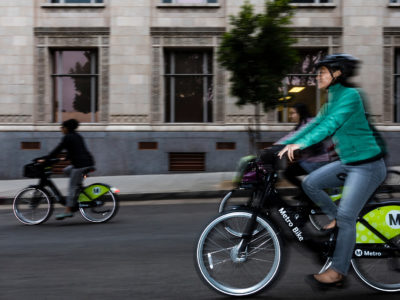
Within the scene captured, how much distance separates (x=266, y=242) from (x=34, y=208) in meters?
5.31

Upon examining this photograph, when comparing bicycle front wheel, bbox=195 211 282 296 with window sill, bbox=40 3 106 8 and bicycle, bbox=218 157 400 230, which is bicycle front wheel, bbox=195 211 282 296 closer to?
bicycle, bbox=218 157 400 230

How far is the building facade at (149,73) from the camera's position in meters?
15.8

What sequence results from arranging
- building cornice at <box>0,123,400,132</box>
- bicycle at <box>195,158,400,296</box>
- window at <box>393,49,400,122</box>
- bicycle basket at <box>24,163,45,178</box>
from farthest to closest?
window at <box>393,49,400,122</box>
building cornice at <box>0,123,400,132</box>
bicycle basket at <box>24,163,45,178</box>
bicycle at <box>195,158,400,296</box>

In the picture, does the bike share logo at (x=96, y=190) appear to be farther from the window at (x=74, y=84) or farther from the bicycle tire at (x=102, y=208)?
the window at (x=74, y=84)

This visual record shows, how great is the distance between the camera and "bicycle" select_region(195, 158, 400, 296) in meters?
3.72

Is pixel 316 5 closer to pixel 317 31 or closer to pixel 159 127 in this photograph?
pixel 317 31

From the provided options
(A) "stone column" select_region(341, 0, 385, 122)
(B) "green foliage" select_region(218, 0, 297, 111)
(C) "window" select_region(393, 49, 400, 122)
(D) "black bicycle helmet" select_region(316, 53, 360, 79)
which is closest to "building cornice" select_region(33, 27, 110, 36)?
(B) "green foliage" select_region(218, 0, 297, 111)

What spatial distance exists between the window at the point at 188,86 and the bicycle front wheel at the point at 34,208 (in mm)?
8704

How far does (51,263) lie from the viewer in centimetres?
→ 521

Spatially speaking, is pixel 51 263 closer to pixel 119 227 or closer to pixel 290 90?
pixel 119 227

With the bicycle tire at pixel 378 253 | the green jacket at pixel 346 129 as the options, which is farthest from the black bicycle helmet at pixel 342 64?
the bicycle tire at pixel 378 253

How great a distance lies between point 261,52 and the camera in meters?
11.0

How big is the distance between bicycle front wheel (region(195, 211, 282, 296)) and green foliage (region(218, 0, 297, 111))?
7.58 meters

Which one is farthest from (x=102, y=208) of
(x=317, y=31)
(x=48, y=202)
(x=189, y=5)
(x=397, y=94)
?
(x=397, y=94)
